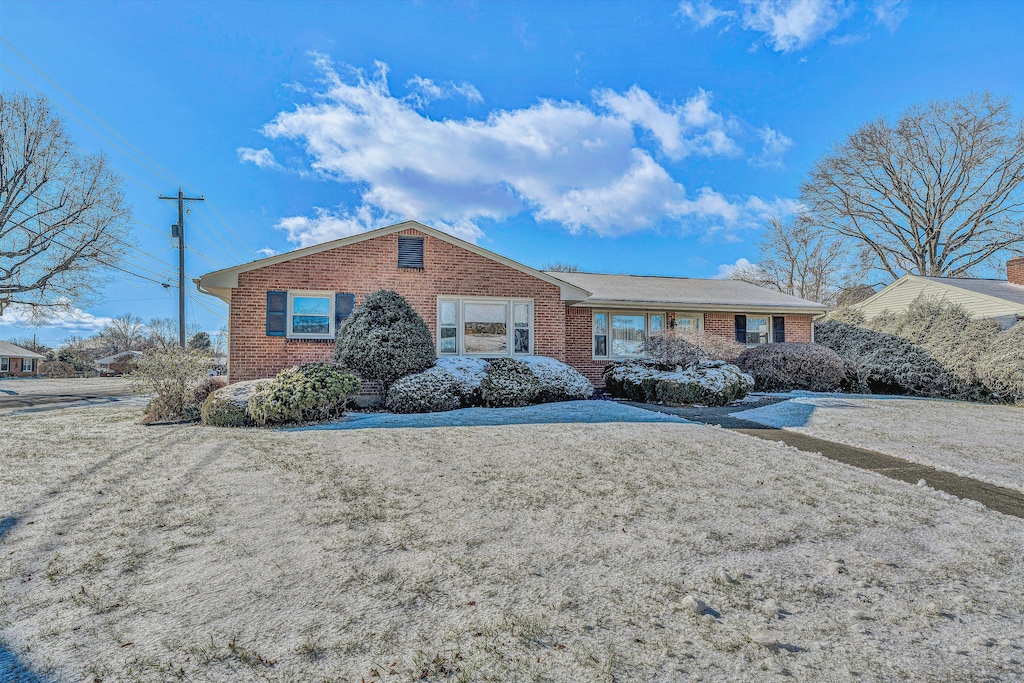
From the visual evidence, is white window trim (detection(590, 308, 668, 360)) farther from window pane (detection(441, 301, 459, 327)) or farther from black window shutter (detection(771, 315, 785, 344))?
window pane (detection(441, 301, 459, 327))

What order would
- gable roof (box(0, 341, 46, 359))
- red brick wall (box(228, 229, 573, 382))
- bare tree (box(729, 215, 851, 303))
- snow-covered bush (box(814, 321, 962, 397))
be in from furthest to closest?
1. gable roof (box(0, 341, 46, 359))
2. bare tree (box(729, 215, 851, 303))
3. snow-covered bush (box(814, 321, 962, 397))
4. red brick wall (box(228, 229, 573, 382))

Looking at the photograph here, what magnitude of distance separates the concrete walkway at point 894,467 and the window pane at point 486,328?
6164 millimetres

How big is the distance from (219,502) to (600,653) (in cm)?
351

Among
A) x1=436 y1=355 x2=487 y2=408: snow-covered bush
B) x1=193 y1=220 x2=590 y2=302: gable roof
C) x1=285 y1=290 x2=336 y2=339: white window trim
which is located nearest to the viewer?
x1=436 y1=355 x2=487 y2=408: snow-covered bush

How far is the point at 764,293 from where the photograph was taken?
19.2 metres

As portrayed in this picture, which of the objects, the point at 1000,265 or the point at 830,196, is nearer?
the point at 1000,265

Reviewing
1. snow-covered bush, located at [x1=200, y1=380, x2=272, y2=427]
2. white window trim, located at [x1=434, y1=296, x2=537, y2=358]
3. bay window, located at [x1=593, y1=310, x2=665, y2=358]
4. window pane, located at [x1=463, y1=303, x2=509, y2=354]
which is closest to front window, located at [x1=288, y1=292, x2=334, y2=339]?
white window trim, located at [x1=434, y1=296, x2=537, y2=358]

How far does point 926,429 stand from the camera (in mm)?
7934

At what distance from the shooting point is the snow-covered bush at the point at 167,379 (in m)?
9.28

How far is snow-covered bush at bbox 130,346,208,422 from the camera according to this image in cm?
928

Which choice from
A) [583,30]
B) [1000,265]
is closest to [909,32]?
[583,30]

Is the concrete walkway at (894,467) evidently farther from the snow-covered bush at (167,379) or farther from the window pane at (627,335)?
the snow-covered bush at (167,379)

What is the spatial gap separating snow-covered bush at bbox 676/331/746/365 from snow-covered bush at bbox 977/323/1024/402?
5959 mm

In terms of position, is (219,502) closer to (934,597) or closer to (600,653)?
(600,653)
